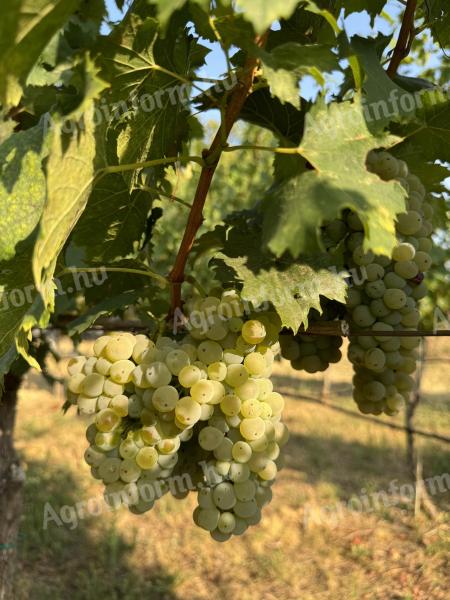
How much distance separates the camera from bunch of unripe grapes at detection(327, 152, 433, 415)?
1.02 metres

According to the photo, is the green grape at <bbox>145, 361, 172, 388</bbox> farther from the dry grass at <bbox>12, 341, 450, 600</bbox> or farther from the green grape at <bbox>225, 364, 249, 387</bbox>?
the dry grass at <bbox>12, 341, 450, 600</bbox>

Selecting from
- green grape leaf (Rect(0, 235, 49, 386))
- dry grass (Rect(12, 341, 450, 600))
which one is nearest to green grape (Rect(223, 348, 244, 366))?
green grape leaf (Rect(0, 235, 49, 386))

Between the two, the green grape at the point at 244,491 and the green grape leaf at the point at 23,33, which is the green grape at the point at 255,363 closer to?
the green grape at the point at 244,491

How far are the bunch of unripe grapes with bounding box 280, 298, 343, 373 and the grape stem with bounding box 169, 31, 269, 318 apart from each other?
0.23 metres

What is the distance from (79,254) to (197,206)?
0.72 m

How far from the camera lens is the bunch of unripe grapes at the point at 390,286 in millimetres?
1016

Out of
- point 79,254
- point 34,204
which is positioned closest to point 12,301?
point 34,204

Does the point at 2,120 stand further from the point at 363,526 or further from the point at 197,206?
the point at 363,526

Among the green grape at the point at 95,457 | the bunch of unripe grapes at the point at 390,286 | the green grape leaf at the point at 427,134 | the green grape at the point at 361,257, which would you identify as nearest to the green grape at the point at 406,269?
the bunch of unripe grapes at the point at 390,286

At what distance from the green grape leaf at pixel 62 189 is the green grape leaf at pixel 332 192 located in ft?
0.77

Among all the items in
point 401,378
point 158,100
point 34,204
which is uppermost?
point 158,100

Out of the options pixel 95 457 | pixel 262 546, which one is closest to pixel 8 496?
pixel 95 457

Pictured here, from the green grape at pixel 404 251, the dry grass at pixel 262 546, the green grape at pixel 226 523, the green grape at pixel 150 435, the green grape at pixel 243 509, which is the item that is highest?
the green grape at pixel 404 251

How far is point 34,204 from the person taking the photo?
2.59ft
